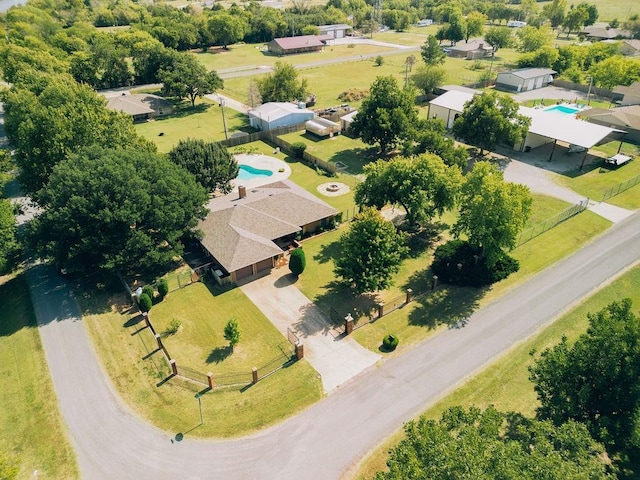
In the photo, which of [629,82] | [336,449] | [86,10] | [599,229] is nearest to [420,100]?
[629,82]

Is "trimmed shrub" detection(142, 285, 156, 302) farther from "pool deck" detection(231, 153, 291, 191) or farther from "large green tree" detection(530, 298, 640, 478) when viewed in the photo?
"large green tree" detection(530, 298, 640, 478)

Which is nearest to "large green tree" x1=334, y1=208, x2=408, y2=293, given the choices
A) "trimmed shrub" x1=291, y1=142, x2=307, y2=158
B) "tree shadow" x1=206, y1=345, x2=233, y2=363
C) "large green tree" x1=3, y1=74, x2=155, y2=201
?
"tree shadow" x1=206, y1=345, x2=233, y2=363

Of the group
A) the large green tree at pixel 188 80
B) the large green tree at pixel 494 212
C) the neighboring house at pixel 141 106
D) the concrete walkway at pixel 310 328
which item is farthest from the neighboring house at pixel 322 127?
the large green tree at pixel 494 212

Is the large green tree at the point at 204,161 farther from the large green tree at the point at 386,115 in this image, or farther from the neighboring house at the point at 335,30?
the neighboring house at the point at 335,30

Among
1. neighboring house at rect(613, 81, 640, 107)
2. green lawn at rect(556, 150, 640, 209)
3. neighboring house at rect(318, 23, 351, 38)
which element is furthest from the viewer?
neighboring house at rect(318, 23, 351, 38)

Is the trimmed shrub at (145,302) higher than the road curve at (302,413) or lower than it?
higher

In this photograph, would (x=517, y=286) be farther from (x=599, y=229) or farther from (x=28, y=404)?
(x=28, y=404)
